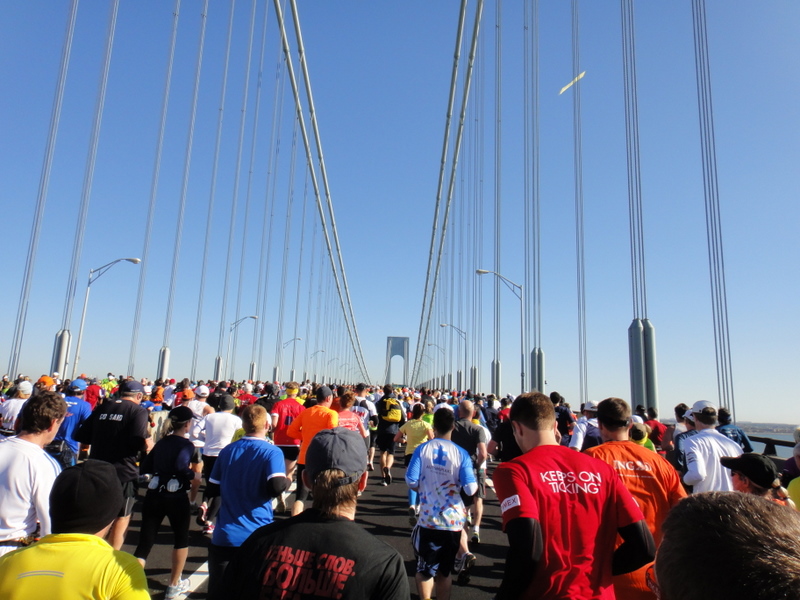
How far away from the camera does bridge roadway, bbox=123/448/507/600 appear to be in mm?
4570

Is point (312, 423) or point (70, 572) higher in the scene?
point (312, 423)

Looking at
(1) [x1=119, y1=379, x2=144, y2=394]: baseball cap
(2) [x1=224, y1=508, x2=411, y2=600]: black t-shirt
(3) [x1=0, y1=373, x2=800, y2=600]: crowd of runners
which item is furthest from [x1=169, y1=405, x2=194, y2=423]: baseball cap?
(2) [x1=224, y1=508, x2=411, y2=600]: black t-shirt

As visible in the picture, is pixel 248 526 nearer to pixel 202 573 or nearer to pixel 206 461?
pixel 202 573

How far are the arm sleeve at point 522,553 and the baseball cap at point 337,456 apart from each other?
25.5 inches

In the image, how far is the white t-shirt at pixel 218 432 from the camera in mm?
6551

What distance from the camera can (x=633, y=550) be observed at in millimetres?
2107

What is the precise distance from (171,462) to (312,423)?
1.79m

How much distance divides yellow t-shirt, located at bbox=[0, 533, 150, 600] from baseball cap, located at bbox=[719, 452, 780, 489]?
9.93 ft

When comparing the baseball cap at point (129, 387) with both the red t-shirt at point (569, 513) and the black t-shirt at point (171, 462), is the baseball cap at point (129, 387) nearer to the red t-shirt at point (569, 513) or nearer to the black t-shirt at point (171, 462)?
the black t-shirt at point (171, 462)

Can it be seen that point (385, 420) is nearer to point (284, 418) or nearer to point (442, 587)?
point (284, 418)

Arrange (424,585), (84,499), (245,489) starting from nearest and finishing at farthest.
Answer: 1. (84,499)
2. (245,489)
3. (424,585)

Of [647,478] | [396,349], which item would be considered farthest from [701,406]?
[396,349]

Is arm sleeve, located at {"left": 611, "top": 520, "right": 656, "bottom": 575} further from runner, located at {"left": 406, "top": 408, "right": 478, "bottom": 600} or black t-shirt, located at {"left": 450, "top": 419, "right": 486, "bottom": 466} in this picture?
black t-shirt, located at {"left": 450, "top": 419, "right": 486, "bottom": 466}

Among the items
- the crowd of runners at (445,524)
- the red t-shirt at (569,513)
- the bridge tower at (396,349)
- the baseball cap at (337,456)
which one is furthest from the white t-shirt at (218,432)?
the bridge tower at (396,349)
